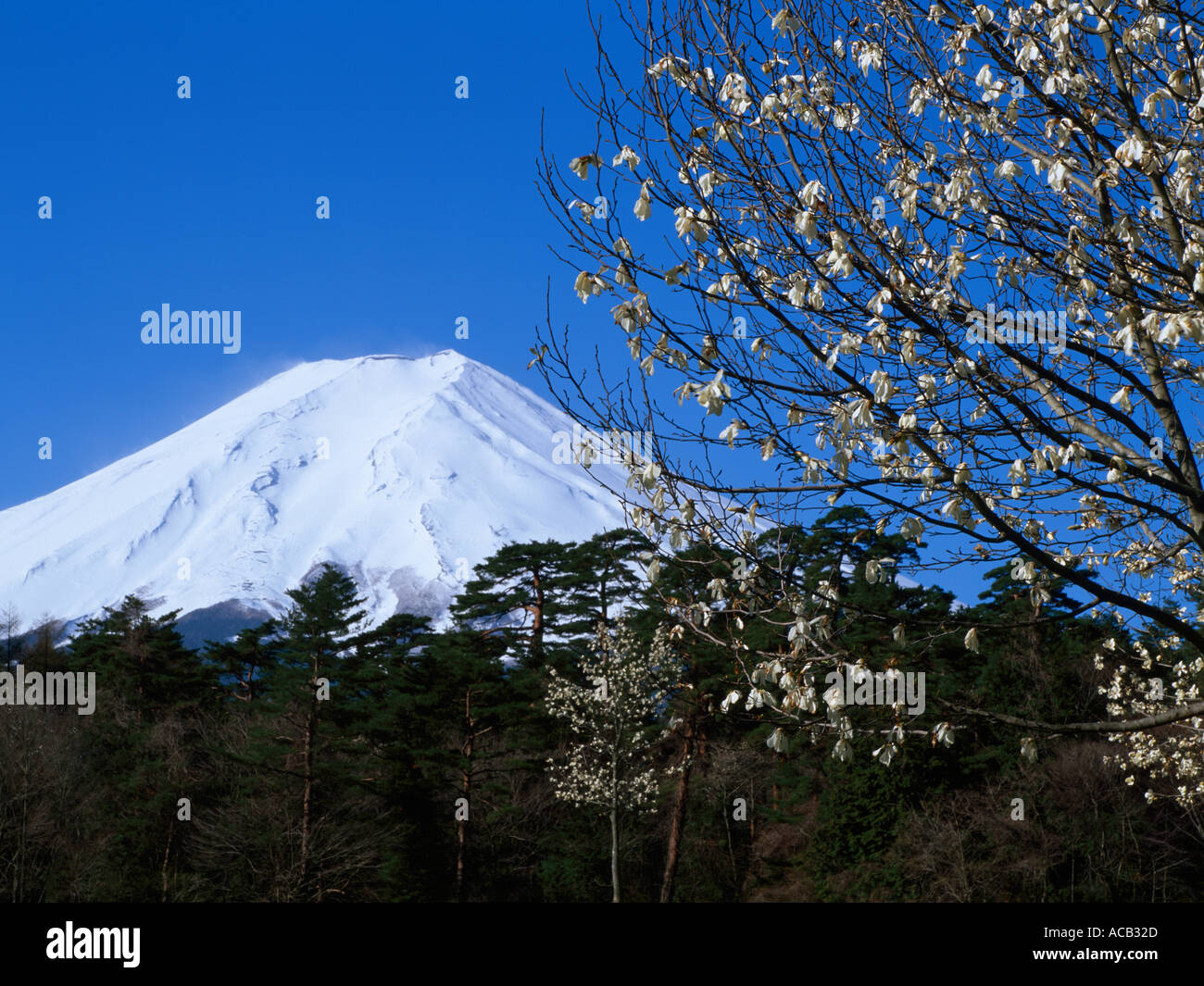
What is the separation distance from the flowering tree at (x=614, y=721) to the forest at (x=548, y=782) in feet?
0.41

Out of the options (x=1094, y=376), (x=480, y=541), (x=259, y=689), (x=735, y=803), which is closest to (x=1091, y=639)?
(x=735, y=803)

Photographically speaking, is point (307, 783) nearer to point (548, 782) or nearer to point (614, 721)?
point (548, 782)

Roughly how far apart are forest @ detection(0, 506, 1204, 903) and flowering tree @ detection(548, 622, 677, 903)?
13cm

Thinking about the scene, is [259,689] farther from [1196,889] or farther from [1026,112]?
[1026,112]

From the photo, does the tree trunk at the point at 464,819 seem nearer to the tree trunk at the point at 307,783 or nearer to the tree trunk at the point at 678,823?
the tree trunk at the point at 307,783

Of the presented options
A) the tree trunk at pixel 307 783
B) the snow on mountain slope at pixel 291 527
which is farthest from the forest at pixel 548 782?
the snow on mountain slope at pixel 291 527

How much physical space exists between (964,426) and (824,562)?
990 inches

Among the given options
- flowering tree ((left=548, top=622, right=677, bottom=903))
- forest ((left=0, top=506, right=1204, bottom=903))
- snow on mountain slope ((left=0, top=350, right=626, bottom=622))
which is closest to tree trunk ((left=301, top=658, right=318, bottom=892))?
forest ((left=0, top=506, right=1204, bottom=903))

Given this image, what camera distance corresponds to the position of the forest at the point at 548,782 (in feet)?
89.9

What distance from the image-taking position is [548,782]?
35.9 metres

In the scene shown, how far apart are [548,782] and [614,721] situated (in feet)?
17.4

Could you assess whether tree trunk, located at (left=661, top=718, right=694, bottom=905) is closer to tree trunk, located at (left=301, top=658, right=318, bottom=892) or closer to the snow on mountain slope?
tree trunk, located at (left=301, top=658, right=318, bottom=892)

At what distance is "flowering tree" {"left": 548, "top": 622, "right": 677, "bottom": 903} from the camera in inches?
1235
